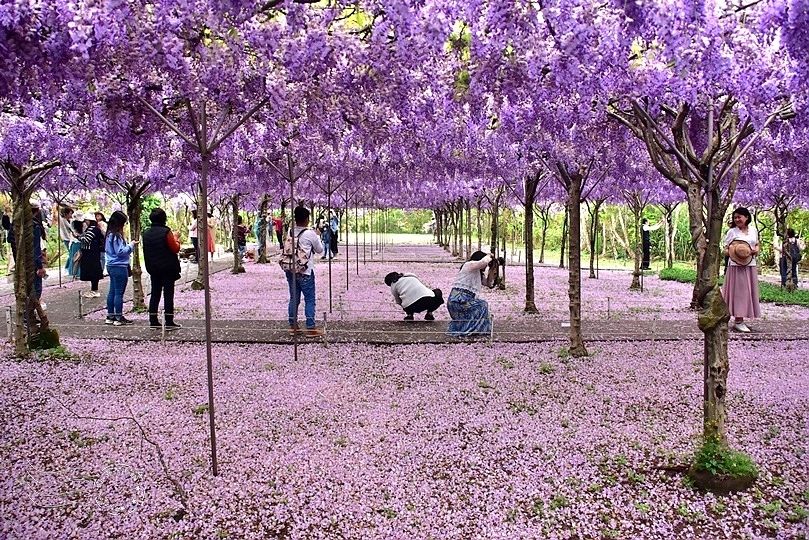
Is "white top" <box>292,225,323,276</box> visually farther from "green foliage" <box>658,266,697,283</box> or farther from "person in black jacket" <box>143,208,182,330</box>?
"green foliage" <box>658,266,697,283</box>

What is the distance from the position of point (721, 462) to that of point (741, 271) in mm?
5295

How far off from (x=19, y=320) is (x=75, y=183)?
9.65 meters

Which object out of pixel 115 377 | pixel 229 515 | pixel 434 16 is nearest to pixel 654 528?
pixel 229 515

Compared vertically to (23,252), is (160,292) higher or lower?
lower

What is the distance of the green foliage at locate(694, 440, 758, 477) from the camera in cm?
327

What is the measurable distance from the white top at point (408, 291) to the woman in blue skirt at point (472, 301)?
1.16 m

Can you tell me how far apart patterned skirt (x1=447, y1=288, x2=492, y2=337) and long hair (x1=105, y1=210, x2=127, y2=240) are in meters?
4.21

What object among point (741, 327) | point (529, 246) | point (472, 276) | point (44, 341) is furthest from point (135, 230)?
point (741, 327)

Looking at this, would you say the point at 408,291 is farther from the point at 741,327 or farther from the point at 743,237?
the point at 741,327

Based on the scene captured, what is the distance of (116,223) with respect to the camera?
306 inches

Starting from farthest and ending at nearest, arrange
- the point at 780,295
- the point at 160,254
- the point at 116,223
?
the point at 780,295 → the point at 116,223 → the point at 160,254

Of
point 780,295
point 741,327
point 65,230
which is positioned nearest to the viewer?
point 741,327

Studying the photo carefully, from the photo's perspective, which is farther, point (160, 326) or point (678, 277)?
point (678, 277)

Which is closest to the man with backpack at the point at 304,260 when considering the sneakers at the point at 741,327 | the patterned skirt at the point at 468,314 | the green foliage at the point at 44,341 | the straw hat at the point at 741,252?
the patterned skirt at the point at 468,314
